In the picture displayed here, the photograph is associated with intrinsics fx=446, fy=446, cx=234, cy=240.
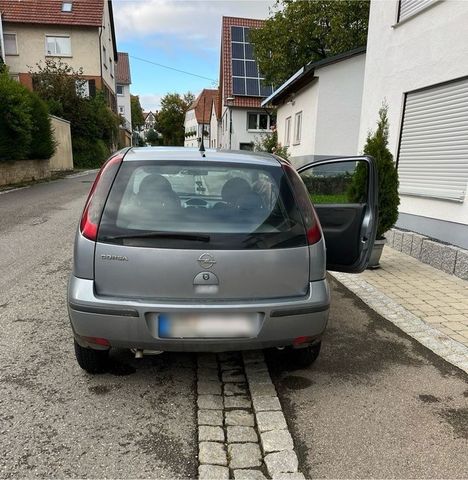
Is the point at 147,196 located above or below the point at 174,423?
above

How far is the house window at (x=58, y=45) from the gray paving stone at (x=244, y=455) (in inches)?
1374

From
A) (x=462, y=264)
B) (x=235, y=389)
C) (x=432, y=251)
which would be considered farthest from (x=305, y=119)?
(x=235, y=389)

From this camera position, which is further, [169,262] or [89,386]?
[89,386]

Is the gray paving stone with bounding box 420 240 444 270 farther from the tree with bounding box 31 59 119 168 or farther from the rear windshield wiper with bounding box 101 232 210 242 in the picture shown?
the tree with bounding box 31 59 119 168

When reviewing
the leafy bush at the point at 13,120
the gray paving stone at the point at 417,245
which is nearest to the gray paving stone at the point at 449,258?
the gray paving stone at the point at 417,245

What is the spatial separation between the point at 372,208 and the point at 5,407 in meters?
3.07

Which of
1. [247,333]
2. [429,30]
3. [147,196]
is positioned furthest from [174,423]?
[429,30]

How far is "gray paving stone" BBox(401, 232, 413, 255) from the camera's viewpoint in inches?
281

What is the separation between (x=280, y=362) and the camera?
357cm

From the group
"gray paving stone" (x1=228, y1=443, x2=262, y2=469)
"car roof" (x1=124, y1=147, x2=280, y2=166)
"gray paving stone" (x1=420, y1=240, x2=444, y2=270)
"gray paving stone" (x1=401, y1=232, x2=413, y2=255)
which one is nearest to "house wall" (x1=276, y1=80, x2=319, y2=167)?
"gray paving stone" (x1=401, y1=232, x2=413, y2=255)

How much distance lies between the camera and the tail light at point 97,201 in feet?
9.17

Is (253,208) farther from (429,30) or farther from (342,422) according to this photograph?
(429,30)

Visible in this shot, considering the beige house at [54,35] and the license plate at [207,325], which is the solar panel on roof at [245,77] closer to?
the beige house at [54,35]

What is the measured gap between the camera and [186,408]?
9.54 feet
